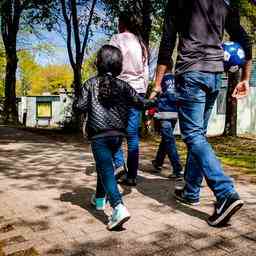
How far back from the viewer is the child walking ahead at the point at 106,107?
384 cm

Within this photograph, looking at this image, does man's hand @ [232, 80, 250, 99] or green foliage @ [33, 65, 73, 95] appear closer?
man's hand @ [232, 80, 250, 99]

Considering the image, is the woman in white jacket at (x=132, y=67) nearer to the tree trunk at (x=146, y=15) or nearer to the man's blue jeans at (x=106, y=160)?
the man's blue jeans at (x=106, y=160)

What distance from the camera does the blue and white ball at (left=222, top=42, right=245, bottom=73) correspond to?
4.03m

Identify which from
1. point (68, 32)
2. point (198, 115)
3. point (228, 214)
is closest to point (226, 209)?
point (228, 214)

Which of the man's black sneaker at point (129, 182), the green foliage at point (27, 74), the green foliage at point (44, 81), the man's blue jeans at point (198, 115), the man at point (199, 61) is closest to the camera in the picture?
the man's blue jeans at point (198, 115)

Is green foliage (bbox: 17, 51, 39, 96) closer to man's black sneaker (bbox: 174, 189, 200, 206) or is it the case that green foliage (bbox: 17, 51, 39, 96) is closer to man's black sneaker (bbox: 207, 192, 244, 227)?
man's black sneaker (bbox: 174, 189, 200, 206)

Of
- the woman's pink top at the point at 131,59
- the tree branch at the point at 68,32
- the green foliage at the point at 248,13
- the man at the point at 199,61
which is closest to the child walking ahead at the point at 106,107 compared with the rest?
the man at the point at 199,61

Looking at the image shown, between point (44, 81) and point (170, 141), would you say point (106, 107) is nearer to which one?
point (170, 141)

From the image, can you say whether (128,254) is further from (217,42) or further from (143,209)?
(217,42)

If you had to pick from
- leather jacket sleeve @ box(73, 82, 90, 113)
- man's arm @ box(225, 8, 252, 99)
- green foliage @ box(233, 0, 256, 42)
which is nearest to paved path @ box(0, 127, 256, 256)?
leather jacket sleeve @ box(73, 82, 90, 113)

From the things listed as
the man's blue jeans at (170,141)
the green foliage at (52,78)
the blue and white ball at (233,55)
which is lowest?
the man's blue jeans at (170,141)

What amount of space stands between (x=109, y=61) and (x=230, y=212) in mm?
1544

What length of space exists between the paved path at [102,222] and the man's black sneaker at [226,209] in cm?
6

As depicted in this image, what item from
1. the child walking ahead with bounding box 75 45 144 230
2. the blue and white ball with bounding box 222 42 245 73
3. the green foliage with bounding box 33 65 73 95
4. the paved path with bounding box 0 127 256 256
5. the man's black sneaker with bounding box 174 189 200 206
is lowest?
the paved path with bounding box 0 127 256 256
